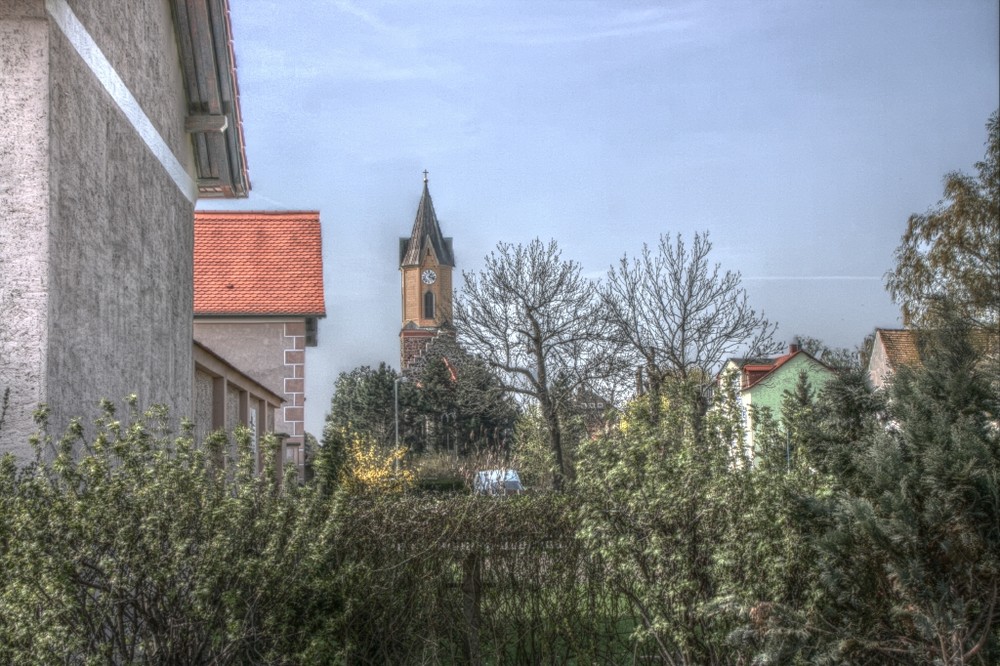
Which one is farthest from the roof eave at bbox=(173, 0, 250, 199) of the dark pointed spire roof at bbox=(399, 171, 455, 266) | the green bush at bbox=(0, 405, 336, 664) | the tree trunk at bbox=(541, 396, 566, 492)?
the dark pointed spire roof at bbox=(399, 171, 455, 266)

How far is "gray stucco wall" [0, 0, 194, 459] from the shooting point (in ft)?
22.9

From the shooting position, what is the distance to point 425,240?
136250 mm

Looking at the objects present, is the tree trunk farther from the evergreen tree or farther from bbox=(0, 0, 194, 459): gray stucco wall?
the evergreen tree

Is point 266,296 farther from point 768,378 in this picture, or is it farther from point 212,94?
point 768,378

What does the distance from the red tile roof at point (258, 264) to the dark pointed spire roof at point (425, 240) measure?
10710 cm

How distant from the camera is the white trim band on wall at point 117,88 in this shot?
7.64 meters

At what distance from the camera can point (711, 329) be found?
33438mm

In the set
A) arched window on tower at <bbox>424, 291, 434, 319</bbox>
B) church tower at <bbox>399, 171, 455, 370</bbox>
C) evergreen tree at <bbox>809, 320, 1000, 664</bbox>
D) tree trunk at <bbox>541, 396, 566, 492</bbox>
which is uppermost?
church tower at <bbox>399, 171, 455, 370</bbox>

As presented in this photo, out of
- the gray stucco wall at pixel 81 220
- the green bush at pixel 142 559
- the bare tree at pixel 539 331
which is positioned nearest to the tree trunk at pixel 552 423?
the bare tree at pixel 539 331

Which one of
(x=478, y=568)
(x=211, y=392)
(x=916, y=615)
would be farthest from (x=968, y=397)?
(x=211, y=392)

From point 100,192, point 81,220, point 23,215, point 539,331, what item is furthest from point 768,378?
point 23,215

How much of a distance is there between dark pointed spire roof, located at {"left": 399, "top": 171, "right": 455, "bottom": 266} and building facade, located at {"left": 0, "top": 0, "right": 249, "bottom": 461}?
123720 mm

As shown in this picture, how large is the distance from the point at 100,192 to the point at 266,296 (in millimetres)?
19349

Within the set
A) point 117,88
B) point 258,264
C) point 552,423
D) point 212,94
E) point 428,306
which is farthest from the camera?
point 428,306
